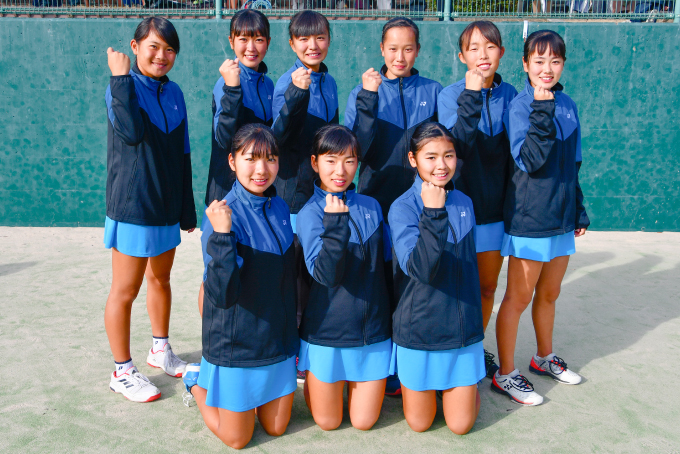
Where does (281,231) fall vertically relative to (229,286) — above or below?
above

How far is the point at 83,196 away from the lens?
6.18 m

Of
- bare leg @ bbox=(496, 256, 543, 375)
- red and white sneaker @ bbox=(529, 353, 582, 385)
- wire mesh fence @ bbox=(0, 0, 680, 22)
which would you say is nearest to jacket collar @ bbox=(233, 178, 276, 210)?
bare leg @ bbox=(496, 256, 543, 375)

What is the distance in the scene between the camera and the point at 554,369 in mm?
3133

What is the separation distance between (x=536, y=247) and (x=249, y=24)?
1.84 metres

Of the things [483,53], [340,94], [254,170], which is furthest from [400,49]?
[340,94]

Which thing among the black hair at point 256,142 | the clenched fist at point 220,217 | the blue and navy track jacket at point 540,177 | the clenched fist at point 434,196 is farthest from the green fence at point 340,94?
the clenched fist at point 220,217

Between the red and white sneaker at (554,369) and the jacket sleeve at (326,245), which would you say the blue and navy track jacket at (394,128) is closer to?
the jacket sleeve at (326,245)

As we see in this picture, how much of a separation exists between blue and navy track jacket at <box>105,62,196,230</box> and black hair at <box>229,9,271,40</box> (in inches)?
18.0

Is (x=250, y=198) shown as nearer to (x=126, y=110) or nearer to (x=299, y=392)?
(x=126, y=110)

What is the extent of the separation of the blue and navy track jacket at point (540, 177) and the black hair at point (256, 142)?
120 cm

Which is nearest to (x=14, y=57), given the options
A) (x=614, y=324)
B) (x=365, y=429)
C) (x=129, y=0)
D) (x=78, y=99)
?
(x=78, y=99)

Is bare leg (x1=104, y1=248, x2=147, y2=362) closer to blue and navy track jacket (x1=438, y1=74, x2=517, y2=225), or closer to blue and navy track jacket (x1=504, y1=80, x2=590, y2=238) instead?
blue and navy track jacket (x1=438, y1=74, x2=517, y2=225)

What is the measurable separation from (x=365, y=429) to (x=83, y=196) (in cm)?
471

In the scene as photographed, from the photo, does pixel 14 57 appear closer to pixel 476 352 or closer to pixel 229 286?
pixel 229 286
